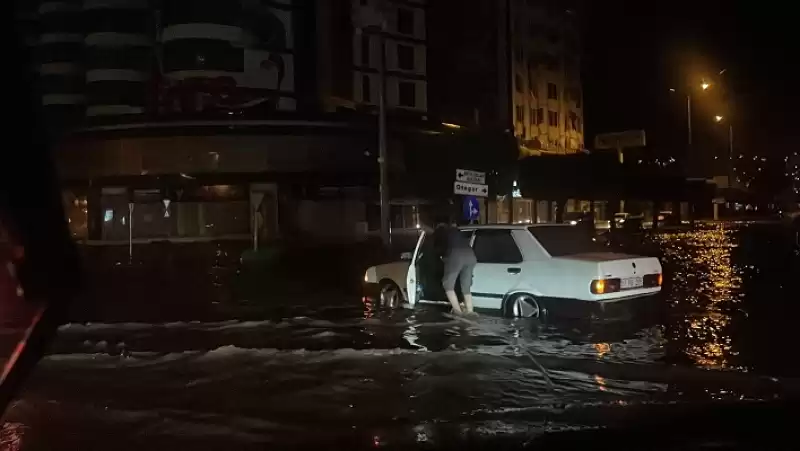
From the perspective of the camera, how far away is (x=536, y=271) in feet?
37.2

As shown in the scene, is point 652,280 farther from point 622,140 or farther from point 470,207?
point 622,140

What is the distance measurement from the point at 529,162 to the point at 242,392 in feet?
164

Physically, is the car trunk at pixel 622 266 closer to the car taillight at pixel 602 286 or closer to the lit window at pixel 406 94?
the car taillight at pixel 602 286

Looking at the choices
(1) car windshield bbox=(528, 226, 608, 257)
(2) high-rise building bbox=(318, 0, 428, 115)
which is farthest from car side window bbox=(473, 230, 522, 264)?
(2) high-rise building bbox=(318, 0, 428, 115)

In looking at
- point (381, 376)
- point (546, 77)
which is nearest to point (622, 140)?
point (546, 77)

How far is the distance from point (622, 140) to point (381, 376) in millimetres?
71565

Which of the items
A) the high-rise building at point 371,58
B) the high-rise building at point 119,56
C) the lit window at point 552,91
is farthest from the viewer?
the lit window at point 552,91

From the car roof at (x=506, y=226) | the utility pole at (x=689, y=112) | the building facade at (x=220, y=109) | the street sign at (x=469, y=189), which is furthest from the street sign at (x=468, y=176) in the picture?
the utility pole at (x=689, y=112)

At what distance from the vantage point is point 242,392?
8.11 meters

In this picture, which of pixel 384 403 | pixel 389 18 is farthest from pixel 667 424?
pixel 389 18

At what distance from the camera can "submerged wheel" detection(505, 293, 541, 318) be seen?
11.6 m

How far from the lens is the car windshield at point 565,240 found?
37.8 ft

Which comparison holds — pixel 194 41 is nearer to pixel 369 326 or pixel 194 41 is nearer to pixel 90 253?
pixel 90 253

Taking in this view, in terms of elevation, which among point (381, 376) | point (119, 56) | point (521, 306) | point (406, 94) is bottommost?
point (381, 376)
